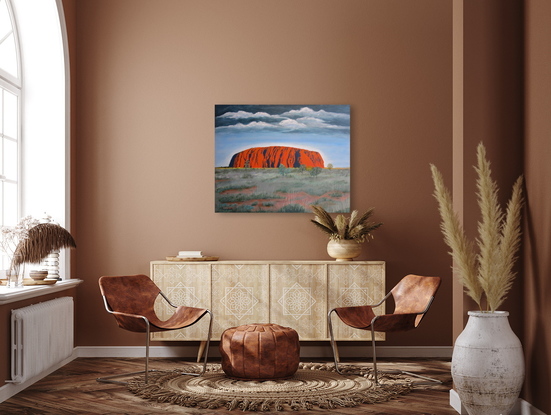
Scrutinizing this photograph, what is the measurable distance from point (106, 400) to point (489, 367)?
2511 mm

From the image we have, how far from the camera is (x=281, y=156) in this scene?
5.98 meters

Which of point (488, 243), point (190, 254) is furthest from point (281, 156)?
point (488, 243)

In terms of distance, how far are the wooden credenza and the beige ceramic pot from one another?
13cm

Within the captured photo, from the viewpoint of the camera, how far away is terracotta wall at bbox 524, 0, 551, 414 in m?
3.55

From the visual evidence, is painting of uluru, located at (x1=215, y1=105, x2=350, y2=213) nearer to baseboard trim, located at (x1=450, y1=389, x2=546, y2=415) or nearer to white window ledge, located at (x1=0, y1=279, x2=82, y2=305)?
white window ledge, located at (x1=0, y1=279, x2=82, y2=305)

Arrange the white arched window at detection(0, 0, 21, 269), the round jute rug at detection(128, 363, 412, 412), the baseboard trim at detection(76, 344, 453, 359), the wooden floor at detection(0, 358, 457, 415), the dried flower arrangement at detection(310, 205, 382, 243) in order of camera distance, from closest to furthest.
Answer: the wooden floor at detection(0, 358, 457, 415)
the round jute rug at detection(128, 363, 412, 412)
the white arched window at detection(0, 0, 21, 269)
the dried flower arrangement at detection(310, 205, 382, 243)
the baseboard trim at detection(76, 344, 453, 359)

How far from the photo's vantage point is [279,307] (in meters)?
5.46

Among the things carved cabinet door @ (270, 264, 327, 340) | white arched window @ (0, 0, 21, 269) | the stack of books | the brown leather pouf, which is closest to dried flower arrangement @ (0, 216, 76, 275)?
white arched window @ (0, 0, 21, 269)

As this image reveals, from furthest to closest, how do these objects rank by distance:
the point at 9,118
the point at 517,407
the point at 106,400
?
the point at 9,118 < the point at 106,400 < the point at 517,407

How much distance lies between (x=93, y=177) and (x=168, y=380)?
7.08 ft

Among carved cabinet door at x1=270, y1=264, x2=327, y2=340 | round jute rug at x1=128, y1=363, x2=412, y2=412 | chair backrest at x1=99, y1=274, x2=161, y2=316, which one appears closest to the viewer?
round jute rug at x1=128, y1=363, x2=412, y2=412

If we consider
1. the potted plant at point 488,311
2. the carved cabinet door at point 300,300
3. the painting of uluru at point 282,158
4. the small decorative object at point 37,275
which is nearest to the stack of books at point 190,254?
the painting of uluru at point 282,158

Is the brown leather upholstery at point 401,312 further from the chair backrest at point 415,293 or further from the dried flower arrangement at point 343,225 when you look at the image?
the dried flower arrangement at point 343,225

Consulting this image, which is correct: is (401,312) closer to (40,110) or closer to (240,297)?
(240,297)
